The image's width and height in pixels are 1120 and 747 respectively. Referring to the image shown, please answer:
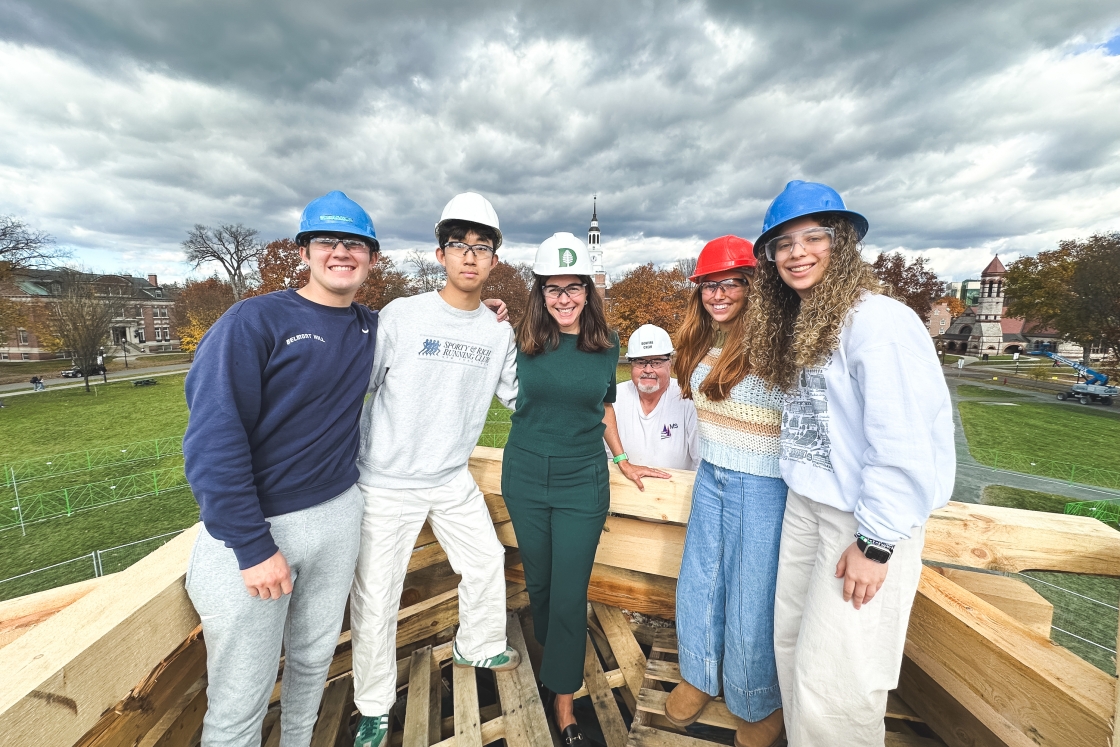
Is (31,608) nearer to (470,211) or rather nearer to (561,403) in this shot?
(561,403)

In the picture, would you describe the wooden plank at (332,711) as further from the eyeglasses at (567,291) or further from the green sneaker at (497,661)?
the eyeglasses at (567,291)

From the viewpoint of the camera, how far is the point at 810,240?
5.84 feet

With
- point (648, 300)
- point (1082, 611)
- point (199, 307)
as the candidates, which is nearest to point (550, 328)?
point (1082, 611)

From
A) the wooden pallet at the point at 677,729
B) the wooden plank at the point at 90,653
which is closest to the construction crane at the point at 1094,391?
the wooden pallet at the point at 677,729

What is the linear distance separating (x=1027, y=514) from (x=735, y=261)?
67.9 inches

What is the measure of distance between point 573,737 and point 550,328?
2.08 meters

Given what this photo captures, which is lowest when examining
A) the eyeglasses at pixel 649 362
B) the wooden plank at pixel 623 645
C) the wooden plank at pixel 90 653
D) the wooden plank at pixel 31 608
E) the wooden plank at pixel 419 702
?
the wooden plank at pixel 419 702

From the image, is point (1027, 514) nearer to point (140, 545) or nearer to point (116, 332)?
point (140, 545)

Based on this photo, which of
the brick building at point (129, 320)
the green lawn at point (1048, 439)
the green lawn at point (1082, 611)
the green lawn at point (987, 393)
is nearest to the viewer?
the green lawn at point (1082, 611)

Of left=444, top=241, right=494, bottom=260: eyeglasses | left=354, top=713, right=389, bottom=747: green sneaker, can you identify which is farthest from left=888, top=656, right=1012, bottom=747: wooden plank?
left=444, top=241, right=494, bottom=260: eyeglasses

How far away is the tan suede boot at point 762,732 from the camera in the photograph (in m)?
2.04

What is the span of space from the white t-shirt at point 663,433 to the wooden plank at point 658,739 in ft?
7.44

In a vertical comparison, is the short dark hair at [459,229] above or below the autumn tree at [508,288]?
below

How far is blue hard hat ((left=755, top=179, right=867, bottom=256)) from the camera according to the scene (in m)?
1.73
